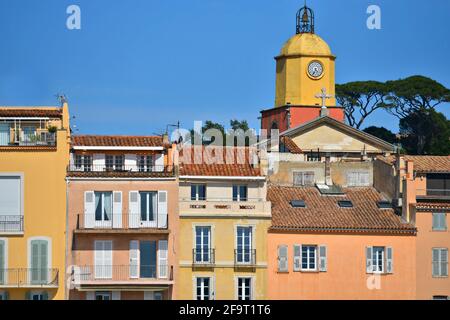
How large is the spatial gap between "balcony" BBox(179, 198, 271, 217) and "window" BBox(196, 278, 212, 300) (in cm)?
295

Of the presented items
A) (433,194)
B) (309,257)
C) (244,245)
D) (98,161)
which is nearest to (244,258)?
(244,245)

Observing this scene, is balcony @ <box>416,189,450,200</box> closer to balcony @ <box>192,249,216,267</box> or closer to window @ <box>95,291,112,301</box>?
balcony @ <box>192,249,216,267</box>

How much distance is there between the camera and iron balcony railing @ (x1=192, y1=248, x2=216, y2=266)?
81625 mm

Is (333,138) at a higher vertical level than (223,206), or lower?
higher

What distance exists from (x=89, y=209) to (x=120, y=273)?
3185 millimetres

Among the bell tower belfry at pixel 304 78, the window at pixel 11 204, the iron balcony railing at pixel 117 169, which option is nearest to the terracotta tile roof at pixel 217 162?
the iron balcony railing at pixel 117 169

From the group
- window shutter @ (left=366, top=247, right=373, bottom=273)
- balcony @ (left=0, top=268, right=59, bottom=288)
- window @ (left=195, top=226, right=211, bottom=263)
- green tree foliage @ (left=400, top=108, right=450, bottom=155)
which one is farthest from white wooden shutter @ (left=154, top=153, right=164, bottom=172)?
green tree foliage @ (left=400, top=108, right=450, bottom=155)

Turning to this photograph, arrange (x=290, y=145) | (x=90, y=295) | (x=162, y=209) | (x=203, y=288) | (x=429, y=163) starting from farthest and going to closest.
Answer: (x=290, y=145), (x=429, y=163), (x=162, y=209), (x=203, y=288), (x=90, y=295)

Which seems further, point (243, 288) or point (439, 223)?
point (439, 223)

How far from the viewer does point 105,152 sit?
84.4m

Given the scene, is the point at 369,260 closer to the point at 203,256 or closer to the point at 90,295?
the point at 203,256

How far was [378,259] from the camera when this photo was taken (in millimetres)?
83875
